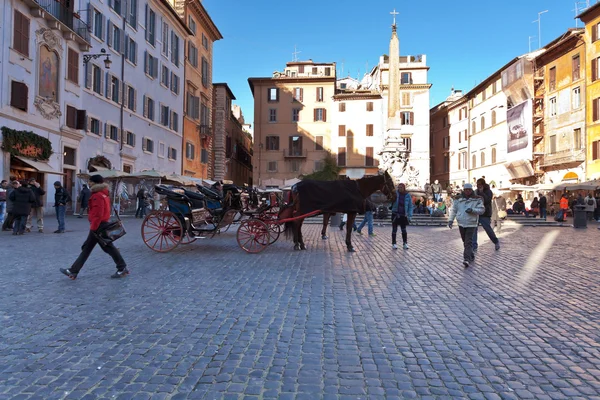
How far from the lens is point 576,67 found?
114ft

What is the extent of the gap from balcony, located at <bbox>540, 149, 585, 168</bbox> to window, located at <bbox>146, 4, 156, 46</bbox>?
3171 centimetres

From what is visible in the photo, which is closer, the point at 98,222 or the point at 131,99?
the point at 98,222

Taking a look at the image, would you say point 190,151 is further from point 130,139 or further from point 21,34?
point 21,34

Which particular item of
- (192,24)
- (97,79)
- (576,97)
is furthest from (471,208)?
(192,24)

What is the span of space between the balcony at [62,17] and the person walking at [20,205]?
11.8 m

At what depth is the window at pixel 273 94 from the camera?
5372cm

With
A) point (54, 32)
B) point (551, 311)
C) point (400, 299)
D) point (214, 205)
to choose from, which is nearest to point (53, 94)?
point (54, 32)

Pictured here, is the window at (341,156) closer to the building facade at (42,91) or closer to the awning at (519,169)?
the awning at (519,169)

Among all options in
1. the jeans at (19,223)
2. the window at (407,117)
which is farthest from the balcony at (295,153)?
the jeans at (19,223)

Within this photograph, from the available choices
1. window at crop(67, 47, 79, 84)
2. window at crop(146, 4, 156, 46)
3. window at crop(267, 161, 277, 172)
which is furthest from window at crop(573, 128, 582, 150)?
window at crop(67, 47, 79, 84)

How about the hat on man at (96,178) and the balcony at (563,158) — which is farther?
A: the balcony at (563,158)

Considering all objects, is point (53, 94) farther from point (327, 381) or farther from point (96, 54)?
point (327, 381)

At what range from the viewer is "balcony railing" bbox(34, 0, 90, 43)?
22.4 m

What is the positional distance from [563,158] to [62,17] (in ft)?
114
